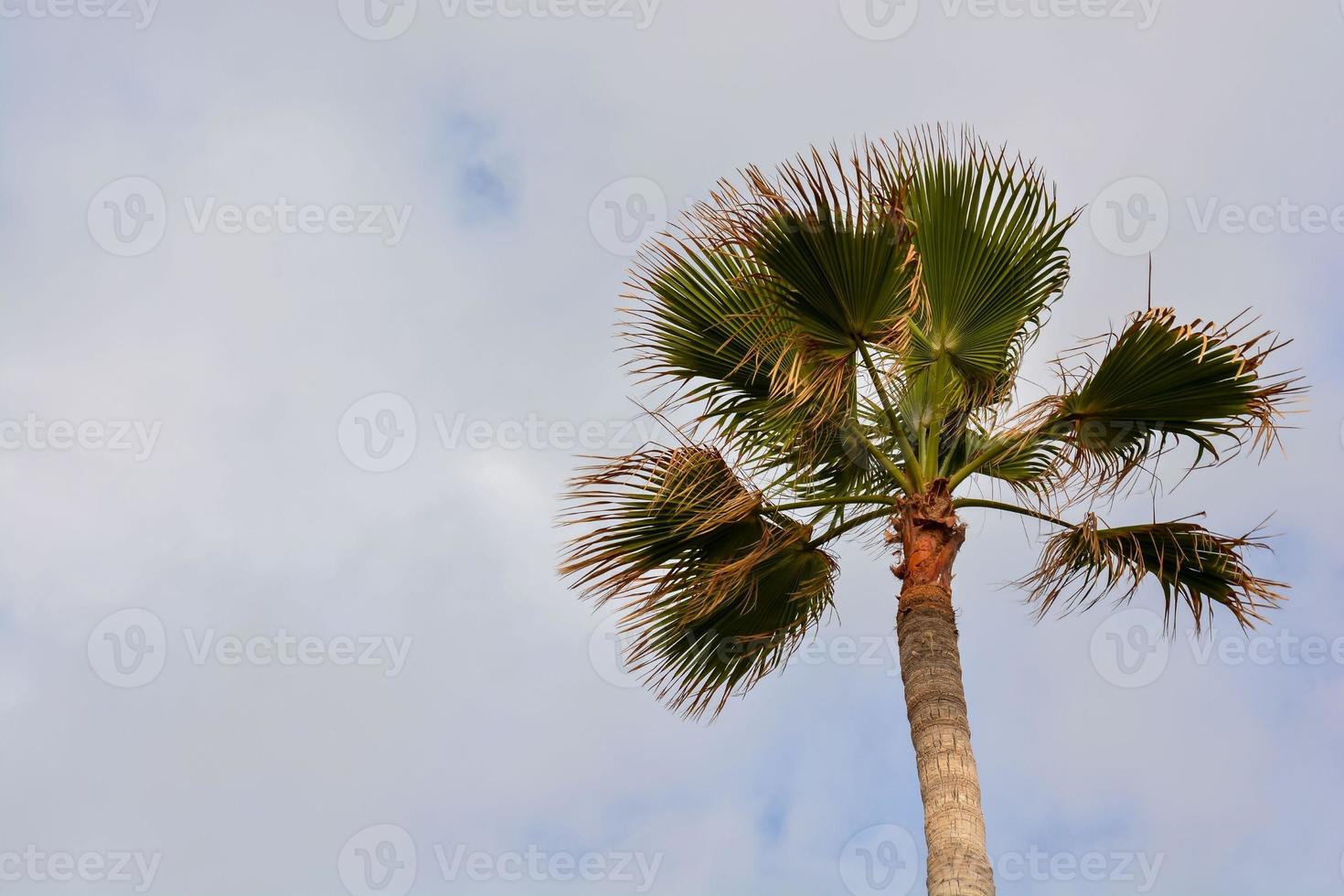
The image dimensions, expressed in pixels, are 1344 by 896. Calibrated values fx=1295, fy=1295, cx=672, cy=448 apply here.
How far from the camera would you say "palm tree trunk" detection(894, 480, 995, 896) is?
5906 mm

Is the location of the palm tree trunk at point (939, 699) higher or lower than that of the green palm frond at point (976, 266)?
lower

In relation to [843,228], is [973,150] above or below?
above

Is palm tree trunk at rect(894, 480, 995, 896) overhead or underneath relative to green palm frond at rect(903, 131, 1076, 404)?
underneath

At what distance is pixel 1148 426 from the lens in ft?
24.3

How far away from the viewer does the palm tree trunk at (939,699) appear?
19.4 ft

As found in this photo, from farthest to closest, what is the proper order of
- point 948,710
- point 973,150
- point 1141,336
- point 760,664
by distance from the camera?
1. point 760,664
2. point 973,150
3. point 1141,336
4. point 948,710

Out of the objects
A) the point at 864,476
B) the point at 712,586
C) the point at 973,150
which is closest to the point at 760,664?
the point at 712,586

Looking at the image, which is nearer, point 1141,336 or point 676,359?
point 1141,336

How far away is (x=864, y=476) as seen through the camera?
27.4 ft

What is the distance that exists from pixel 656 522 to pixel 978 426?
6.94 feet

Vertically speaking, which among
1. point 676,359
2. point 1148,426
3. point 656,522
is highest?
point 676,359

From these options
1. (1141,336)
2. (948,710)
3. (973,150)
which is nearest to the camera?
(948,710)

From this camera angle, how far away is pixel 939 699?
6.53 m

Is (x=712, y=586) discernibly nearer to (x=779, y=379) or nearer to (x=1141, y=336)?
(x=779, y=379)
